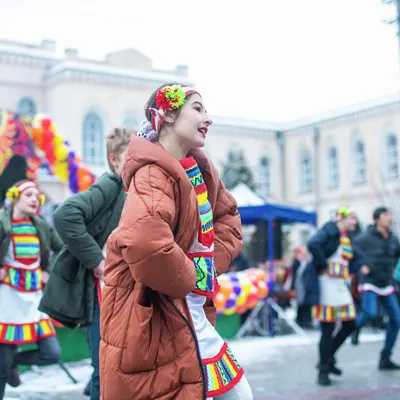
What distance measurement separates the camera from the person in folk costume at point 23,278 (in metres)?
5.29

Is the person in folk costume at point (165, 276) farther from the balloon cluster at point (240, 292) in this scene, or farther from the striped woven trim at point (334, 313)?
the balloon cluster at point (240, 292)

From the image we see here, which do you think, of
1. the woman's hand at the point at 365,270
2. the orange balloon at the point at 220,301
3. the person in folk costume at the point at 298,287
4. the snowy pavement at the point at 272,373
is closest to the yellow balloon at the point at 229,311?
the orange balloon at the point at 220,301

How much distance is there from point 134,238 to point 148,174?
0.94 feet

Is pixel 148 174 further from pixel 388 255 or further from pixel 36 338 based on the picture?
pixel 388 255

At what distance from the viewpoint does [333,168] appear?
100 feet

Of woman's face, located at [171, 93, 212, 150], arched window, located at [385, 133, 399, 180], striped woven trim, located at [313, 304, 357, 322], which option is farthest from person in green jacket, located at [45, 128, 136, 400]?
arched window, located at [385, 133, 399, 180]

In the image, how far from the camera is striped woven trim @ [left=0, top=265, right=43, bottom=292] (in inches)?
211

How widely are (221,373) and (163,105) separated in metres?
1.10

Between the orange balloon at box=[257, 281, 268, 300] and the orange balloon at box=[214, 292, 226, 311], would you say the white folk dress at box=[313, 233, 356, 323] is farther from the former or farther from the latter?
the orange balloon at box=[257, 281, 268, 300]

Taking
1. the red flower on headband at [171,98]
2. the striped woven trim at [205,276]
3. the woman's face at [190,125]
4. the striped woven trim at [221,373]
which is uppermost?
the red flower on headband at [171,98]

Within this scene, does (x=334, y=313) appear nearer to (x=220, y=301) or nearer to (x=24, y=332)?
(x=24, y=332)

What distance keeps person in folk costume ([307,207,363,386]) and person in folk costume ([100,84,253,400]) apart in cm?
396

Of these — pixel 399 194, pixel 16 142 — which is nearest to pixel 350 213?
pixel 16 142

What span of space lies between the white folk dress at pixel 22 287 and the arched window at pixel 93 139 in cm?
1950
